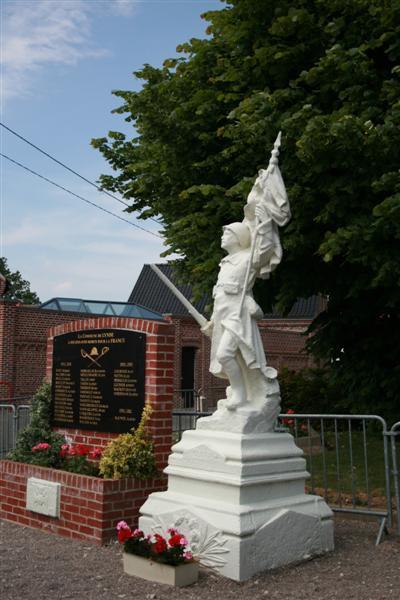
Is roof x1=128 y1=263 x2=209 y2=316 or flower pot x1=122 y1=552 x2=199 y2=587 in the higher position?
roof x1=128 y1=263 x2=209 y2=316

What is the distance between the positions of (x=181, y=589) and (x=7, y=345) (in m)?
18.3

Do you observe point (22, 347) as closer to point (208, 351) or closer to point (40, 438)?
point (208, 351)

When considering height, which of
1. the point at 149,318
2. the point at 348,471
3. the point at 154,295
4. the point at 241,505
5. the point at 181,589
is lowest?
the point at 181,589

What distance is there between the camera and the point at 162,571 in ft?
17.1

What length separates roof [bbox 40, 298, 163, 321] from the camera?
2573 centimetres

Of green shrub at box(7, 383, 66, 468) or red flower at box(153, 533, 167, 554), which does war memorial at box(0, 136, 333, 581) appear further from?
red flower at box(153, 533, 167, 554)

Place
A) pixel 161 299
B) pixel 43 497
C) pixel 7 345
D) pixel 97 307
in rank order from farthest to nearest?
pixel 161 299, pixel 97 307, pixel 7 345, pixel 43 497

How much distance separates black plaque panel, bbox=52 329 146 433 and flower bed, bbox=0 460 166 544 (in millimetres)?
712

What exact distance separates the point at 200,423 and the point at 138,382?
3.86 feet

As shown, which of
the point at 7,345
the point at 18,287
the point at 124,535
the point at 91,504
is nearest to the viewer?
the point at 124,535

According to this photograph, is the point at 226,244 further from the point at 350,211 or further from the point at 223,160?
the point at 223,160

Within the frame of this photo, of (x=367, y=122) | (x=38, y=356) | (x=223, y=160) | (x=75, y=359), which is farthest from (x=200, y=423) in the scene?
(x=38, y=356)

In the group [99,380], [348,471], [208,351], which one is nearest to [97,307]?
[208,351]

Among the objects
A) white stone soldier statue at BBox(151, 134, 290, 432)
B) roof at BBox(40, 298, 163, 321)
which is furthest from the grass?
roof at BBox(40, 298, 163, 321)
